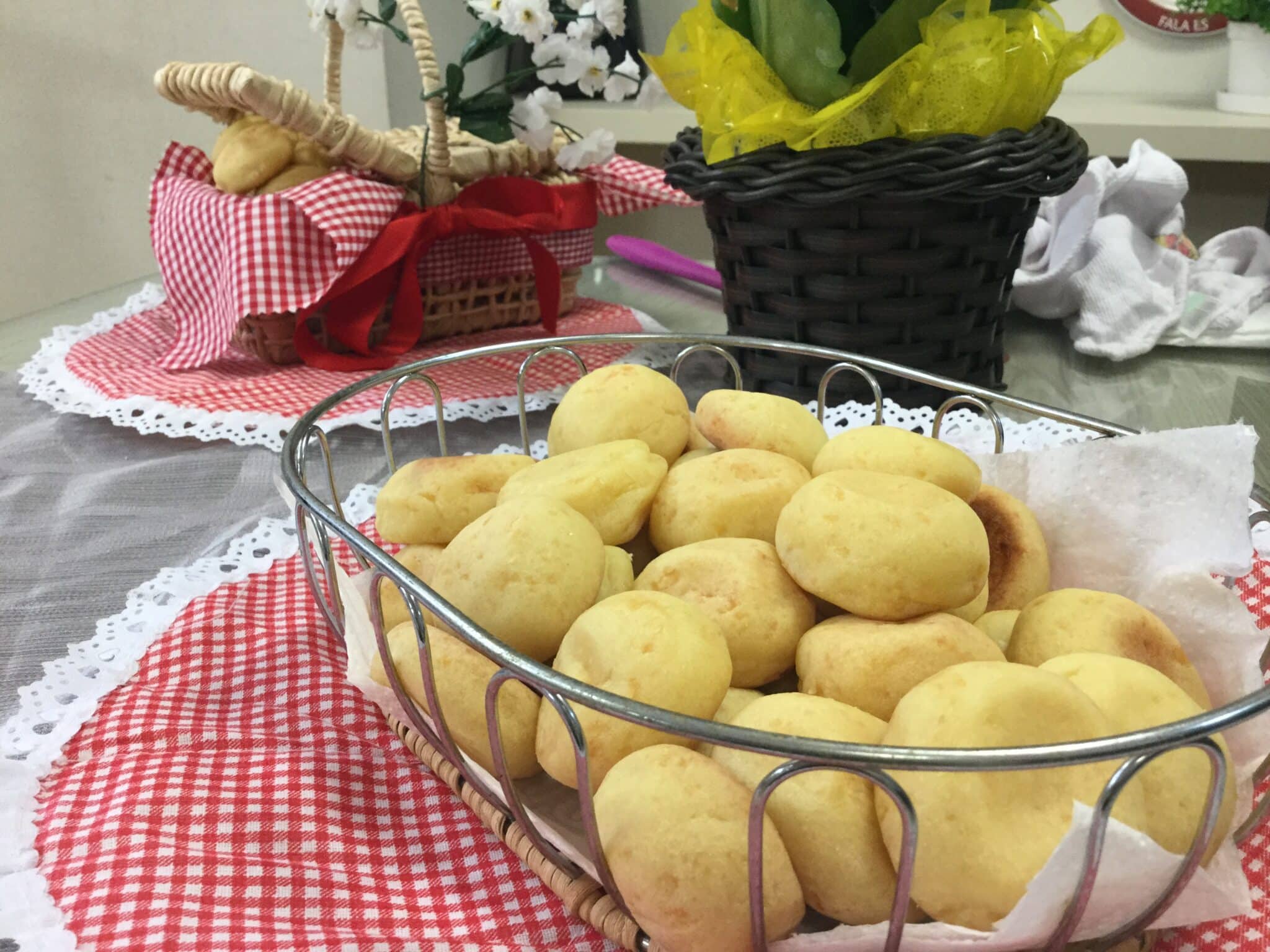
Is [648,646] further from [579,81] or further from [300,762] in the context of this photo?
[579,81]

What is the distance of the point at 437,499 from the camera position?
15.2 inches

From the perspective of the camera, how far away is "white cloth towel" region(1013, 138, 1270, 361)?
2.57 ft

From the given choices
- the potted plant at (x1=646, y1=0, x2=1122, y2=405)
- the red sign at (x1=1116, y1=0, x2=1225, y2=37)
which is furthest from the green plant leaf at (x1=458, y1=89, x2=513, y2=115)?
the red sign at (x1=1116, y1=0, x2=1225, y2=37)

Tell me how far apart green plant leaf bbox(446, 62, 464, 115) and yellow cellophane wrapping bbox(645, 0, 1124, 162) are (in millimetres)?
234

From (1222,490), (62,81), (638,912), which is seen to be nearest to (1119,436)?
(1222,490)

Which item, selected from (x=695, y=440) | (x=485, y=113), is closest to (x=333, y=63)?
(x=485, y=113)

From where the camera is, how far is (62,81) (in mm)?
1281

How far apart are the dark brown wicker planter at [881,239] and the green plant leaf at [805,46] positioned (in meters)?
0.04

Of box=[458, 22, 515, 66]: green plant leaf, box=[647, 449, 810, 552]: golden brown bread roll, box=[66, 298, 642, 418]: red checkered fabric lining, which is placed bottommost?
box=[66, 298, 642, 418]: red checkered fabric lining

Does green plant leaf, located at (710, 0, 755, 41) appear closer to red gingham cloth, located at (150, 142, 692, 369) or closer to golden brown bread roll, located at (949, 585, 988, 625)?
red gingham cloth, located at (150, 142, 692, 369)

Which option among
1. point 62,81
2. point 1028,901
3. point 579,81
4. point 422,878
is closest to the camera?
point 1028,901

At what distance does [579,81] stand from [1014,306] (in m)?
0.42

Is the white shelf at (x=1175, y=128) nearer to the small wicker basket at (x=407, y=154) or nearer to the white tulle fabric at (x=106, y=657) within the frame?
the small wicker basket at (x=407, y=154)

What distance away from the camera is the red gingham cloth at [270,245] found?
76 cm
